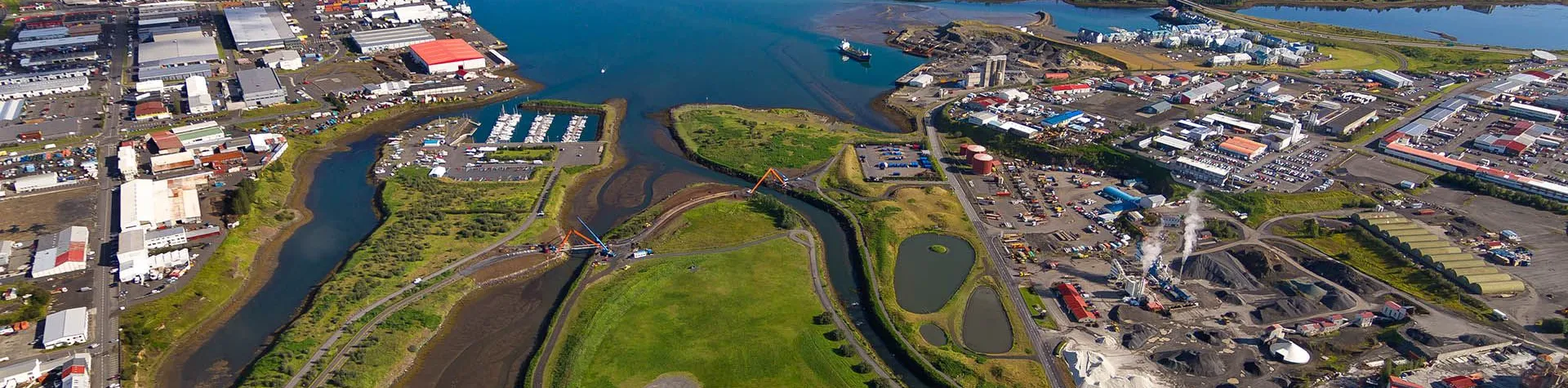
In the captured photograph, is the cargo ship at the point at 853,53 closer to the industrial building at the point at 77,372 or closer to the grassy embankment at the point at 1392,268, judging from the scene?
the grassy embankment at the point at 1392,268

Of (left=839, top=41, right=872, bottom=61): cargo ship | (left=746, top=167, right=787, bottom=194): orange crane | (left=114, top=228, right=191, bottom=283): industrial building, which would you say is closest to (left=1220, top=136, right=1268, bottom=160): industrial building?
(left=746, top=167, right=787, bottom=194): orange crane

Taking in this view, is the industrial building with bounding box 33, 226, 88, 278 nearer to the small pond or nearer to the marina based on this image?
the marina

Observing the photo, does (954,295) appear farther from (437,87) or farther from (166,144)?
(437,87)

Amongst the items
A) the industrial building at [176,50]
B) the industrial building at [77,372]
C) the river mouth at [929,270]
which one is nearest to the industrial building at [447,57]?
the industrial building at [176,50]

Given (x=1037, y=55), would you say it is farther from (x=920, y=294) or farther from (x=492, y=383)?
(x=492, y=383)

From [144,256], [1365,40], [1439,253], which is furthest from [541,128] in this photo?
[1365,40]
